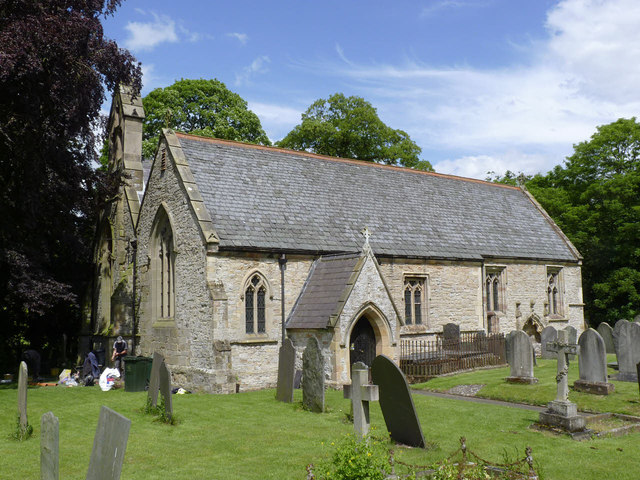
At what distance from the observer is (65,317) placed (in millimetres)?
29859

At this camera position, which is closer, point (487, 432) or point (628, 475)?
point (628, 475)

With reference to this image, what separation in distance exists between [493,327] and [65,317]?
20619 millimetres

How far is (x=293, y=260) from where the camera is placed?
2050 cm

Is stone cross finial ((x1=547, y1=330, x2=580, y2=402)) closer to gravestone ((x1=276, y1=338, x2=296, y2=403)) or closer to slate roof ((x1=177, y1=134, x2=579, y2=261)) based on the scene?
gravestone ((x1=276, y1=338, x2=296, y2=403))

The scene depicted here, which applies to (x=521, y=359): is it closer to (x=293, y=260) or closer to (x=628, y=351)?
(x=628, y=351)

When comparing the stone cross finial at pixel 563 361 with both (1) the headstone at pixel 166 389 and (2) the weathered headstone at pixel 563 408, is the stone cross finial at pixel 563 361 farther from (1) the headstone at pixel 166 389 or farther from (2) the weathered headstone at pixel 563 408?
(1) the headstone at pixel 166 389

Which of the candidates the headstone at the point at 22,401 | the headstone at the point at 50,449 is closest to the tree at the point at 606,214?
the headstone at the point at 22,401

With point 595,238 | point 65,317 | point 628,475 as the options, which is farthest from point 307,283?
point 595,238

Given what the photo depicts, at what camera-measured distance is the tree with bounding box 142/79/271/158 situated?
41.2 m

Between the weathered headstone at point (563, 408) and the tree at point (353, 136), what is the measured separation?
108 ft

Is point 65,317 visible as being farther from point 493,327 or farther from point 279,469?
point 279,469

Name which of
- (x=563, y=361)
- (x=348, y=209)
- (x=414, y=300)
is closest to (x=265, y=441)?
(x=563, y=361)

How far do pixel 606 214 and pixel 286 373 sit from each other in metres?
29.1

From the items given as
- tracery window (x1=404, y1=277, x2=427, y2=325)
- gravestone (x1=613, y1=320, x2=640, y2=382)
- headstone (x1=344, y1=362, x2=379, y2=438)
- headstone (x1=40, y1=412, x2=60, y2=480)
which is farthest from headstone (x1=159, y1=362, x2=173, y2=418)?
gravestone (x1=613, y1=320, x2=640, y2=382)
